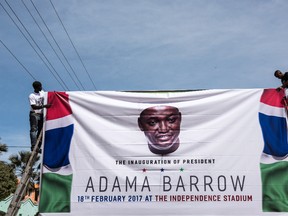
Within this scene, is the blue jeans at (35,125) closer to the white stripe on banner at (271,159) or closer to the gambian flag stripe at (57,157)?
the gambian flag stripe at (57,157)

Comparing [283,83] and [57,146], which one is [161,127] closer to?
[57,146]

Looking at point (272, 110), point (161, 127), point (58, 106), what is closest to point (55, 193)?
point (58, 106)

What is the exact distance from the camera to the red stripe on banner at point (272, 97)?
242 inches

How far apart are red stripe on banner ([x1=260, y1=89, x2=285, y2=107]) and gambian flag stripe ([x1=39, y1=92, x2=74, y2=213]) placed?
9.39 ft

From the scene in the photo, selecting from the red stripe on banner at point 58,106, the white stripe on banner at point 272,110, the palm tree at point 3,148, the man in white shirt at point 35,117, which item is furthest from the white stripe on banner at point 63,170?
the palm tree at point 3,148

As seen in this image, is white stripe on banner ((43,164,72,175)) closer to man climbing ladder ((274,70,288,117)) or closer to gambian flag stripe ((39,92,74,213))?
gambian flag stripe ((39,92,74,213))

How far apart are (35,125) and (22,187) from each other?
1.04 m

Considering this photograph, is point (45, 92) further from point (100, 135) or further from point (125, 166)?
point (125, 166)

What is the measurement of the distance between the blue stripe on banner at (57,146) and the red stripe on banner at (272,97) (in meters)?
2.86

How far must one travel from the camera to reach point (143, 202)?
18.9 feet

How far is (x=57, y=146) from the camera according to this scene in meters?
6.20

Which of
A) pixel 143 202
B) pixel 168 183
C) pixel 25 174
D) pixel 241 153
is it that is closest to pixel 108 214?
pixel 143 202

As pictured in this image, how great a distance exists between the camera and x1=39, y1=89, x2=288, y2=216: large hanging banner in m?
5.73

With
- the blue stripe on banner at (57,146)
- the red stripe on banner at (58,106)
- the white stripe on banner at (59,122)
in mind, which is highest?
the red stripe on banner at (58,106)
